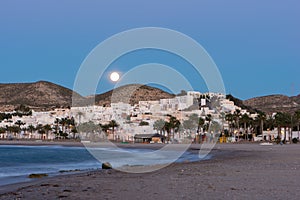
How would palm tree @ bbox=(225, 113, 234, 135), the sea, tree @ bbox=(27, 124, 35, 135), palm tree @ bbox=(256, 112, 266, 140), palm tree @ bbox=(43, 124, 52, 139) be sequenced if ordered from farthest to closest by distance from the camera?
tree @ bbox=(27, 124, 35, 135) → palm tree @ bbox=(43, 124, 52, 139) → palm tree @ bbox=(225, 113, 234, 135) → palm tree @ bbox=(256, 112, 266, 140) → the sea

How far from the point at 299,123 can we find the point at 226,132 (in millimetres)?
27192

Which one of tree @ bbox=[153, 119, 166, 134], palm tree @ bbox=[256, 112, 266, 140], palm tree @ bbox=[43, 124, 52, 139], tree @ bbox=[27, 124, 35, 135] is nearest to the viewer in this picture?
palm tree @ bbox=[256, 112, 266, 140]

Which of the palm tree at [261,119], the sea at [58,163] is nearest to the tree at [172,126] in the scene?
the palm tree at [261,119]

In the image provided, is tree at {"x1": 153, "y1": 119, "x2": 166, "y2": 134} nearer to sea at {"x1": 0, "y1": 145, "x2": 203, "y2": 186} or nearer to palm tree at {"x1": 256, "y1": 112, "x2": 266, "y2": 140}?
palm tree at {"x1": 256, "y1": 112, "x2": 266, "y2": 140}

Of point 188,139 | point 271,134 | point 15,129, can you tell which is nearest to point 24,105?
point 15,129

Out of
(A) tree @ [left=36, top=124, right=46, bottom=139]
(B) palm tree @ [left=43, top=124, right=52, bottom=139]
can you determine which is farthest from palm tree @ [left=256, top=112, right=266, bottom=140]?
(A) tree @ [left=36, top=124, right=46, bottom=139]

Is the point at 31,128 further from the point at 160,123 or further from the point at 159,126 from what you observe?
the point at 159,126

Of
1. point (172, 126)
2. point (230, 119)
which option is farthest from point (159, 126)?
point (230, 119)

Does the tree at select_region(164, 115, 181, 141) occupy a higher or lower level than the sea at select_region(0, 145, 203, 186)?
higher

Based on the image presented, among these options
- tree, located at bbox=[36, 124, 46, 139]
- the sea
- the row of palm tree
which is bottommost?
the sea

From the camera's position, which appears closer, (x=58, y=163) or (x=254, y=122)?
(x=58, y=163)

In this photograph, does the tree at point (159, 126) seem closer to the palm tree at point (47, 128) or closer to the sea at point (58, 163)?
the palm tree at point (47, 128)

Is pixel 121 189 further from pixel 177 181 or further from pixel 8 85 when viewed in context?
pixel 8 85

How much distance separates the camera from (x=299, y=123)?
99500mm
